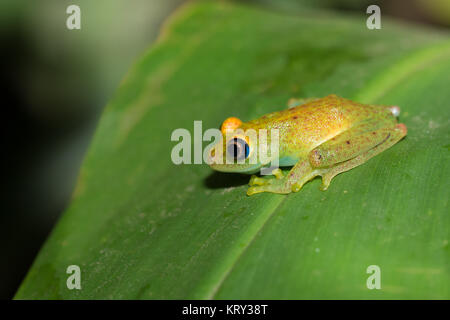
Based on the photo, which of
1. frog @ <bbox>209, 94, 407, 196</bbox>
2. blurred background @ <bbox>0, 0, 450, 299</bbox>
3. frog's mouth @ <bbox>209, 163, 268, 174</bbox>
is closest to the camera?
frog @ <bbox>209, 94, 407, 196</bbox>

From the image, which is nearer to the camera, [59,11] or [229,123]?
[229,123]

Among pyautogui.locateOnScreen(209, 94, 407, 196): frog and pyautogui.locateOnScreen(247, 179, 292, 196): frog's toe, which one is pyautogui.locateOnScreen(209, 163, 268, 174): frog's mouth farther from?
pyautogui.locateOnScreen(247, 179, 292, 196): frog's toe

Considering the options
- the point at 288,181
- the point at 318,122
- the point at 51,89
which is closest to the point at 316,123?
the point at 318,122

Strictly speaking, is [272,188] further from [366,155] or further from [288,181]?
[366,155]

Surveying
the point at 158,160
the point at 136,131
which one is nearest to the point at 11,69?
the point at 136,131

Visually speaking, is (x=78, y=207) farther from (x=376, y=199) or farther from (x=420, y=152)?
(x=420, y=152)

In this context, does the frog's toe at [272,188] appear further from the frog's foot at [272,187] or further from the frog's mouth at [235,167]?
the frog's mouth at [235,167]

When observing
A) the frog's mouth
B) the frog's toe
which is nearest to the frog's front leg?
the frog's toe
